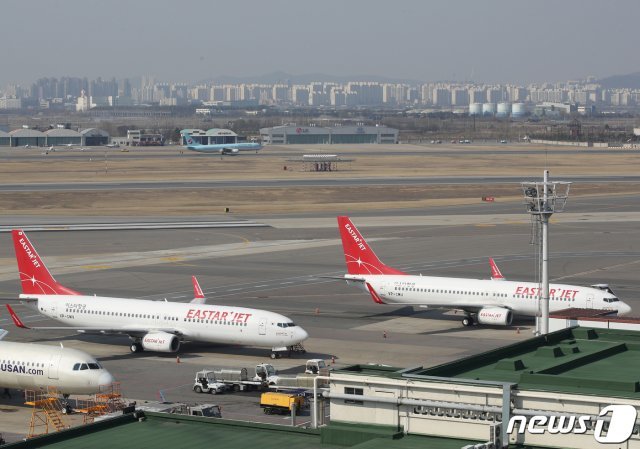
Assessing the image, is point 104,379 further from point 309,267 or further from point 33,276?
point 309,267

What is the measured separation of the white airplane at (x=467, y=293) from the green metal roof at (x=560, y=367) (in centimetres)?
3487

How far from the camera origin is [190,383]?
70.2 meters

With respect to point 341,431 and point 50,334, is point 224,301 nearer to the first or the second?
point 50,334

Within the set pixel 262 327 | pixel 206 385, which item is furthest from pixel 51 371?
pixel 262 327

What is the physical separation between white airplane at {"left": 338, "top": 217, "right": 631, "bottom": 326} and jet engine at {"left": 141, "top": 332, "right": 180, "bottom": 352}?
2109cm

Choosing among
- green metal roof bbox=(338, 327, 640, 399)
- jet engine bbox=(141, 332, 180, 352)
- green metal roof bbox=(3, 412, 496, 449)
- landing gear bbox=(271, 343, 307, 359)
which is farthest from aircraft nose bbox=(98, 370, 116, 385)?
green metal roof bbox=(338, 327, 640, 399)

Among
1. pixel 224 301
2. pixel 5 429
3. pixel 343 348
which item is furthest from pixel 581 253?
pixel 5 429

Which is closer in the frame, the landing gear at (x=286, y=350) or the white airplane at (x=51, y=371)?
the white airplane at (x=51, y=371)

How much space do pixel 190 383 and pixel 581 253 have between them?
71.7m

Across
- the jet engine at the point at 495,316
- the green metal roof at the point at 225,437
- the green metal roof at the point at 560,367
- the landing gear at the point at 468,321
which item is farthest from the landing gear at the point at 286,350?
the green metal roof at the point at 225,437

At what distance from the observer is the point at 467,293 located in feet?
299

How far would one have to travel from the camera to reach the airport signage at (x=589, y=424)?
35.6 meters

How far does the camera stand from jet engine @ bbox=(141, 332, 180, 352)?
7794cm

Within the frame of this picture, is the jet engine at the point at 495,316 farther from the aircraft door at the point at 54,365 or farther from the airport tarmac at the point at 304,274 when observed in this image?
the aircraft door at the point at 54,365
